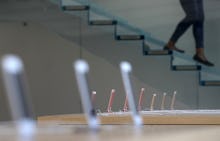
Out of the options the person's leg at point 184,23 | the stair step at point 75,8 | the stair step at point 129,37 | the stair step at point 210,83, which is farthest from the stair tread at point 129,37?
the stair step at point 210,83

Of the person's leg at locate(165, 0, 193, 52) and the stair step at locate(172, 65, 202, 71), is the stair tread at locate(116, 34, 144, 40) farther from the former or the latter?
the stair step at locate(172, 65, 202, 71)

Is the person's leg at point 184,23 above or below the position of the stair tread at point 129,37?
above

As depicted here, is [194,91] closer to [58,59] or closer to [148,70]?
[148,70]

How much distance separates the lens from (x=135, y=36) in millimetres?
5762

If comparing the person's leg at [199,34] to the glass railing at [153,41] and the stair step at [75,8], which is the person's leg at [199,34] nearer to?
the glass railing at [153,41]

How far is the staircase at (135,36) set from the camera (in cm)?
561

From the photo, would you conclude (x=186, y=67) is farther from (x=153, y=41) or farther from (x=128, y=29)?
(x=128, y=29)

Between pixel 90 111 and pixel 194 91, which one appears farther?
pixel 194 91

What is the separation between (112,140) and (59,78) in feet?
16.4

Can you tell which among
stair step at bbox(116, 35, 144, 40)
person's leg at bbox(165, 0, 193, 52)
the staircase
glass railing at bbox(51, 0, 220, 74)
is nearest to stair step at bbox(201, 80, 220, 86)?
the staircase

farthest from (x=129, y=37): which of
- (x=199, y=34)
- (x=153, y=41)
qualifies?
(x=199, y=34)

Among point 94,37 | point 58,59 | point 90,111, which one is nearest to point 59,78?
point 58,59

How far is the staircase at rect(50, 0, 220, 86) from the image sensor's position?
5609 mm

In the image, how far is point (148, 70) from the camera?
586 cm
